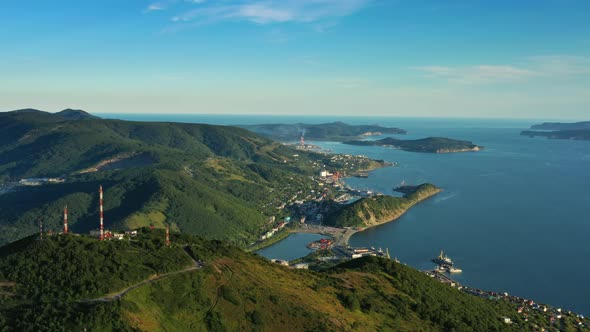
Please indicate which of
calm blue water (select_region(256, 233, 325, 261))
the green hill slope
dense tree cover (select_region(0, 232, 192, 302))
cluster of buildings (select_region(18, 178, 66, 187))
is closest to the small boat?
calm blue water (select_region(256, 233, 325, 261))

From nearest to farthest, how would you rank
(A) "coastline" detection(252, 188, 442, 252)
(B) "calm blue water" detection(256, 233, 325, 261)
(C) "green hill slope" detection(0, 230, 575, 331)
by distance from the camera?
1. (C) "green hill slope" detection(0, 230, 575, 331)
2. (B) "calm blue water" detection(256, 233, 325, 261)
3. (A) "coastline" detection(252, 188, 442, 252)

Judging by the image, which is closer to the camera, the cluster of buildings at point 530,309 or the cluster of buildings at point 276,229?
the cluster of buildings at point 530,309

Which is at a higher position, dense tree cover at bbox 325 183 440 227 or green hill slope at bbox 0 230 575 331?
green hill slope at bbox 0 230 575 331

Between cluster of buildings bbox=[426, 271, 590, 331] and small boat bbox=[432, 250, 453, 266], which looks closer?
cluster of buildings bbox=[426, 271, 590, 331]

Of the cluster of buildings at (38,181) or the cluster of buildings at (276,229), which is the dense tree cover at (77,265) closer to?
the cluster of buildings at (276,229)

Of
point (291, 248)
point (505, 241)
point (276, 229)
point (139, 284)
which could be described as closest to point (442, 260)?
point (505, 241)

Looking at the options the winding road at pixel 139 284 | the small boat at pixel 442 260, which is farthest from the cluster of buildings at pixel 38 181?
the winding road at pixel 139 284

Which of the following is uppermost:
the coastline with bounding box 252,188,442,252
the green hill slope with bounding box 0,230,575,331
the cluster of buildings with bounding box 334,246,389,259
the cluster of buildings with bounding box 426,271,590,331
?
the green hill slope with bounding box 0,230,575,331

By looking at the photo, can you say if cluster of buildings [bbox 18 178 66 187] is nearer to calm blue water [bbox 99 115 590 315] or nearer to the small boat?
calm blue water [bbox 99 115 590 315]
